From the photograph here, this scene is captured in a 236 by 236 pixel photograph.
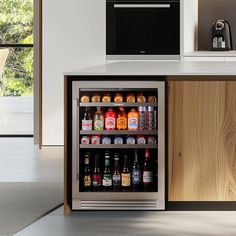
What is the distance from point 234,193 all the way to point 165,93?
2.26 feet

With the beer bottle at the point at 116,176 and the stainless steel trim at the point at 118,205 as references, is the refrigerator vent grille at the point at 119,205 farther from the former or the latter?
the beer bottle at the point at 116,176

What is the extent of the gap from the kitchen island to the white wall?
10.1 ft

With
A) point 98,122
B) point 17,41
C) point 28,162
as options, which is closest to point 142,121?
point 98,122

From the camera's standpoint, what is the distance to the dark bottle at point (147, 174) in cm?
426

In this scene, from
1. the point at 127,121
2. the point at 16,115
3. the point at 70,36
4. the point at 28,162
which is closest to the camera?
the point at 127,121

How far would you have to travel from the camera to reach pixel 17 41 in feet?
27.0

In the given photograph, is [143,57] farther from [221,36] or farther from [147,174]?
[147,174]

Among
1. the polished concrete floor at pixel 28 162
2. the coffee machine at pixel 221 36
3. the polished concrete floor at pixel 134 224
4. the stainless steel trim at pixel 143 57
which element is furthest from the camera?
the coffee machine at pixel 221 36

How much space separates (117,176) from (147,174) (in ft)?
0.59

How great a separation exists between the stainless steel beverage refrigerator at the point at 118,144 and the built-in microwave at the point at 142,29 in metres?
2.47

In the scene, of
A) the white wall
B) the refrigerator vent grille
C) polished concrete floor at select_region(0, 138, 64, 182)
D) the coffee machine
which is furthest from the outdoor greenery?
the refrigerator vent grille

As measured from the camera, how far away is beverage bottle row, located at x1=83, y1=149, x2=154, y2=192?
14.0 feet

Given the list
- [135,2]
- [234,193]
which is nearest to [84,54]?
[135,2]

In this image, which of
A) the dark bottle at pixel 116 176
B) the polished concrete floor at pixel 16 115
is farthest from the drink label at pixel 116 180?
the polished concrete floor at pixel 16 115
